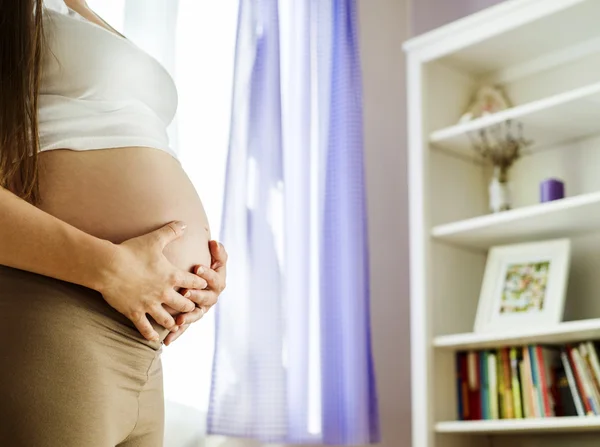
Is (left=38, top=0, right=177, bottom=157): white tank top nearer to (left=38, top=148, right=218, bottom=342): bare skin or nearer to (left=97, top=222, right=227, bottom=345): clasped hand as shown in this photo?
(left=38, top=148, right=218, bottom=342): bare skin

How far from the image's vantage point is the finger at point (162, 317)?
0.94 metres

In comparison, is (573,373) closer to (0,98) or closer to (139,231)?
(139,231)

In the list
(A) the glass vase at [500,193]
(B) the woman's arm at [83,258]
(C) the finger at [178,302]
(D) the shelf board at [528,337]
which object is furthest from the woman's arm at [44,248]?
(A) the glass vase at [500,193]

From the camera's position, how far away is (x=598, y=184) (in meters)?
2.17

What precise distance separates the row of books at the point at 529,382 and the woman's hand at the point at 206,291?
3.80ft

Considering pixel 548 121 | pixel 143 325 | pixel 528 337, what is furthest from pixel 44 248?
pixel 548 121

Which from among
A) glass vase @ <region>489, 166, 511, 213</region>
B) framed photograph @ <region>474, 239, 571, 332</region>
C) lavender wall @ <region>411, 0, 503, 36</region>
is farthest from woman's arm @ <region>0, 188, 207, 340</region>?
lavender wall @ <region>411, 0, 503, 36</region>

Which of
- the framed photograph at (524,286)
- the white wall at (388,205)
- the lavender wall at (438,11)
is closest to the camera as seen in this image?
the framed photograph at (524,286)

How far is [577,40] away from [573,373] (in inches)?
36.9

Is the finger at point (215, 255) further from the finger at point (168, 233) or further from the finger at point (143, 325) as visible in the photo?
the finger at point (143, 325)

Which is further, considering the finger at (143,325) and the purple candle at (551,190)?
the purple candle at (551,190)

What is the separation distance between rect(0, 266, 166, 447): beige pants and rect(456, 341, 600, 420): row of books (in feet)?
4.38

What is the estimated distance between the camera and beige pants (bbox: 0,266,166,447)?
2.70ft

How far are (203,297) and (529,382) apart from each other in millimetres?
1243
